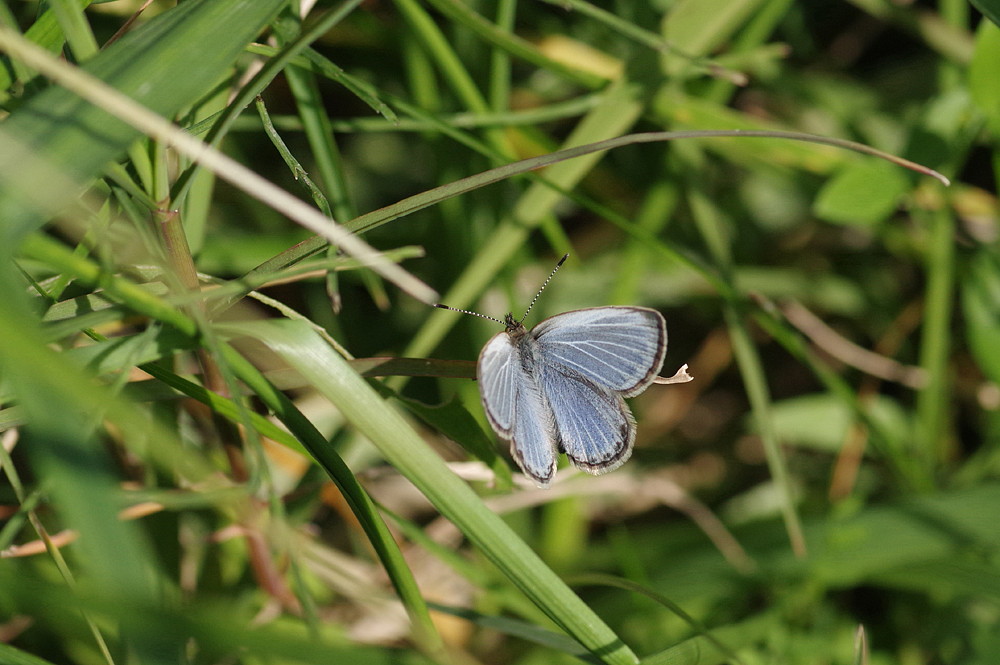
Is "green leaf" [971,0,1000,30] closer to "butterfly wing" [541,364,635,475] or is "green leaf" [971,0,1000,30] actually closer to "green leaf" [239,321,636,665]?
"butterfly wing" [541,364,635,475]

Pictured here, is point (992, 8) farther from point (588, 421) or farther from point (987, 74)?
point (588, 421)

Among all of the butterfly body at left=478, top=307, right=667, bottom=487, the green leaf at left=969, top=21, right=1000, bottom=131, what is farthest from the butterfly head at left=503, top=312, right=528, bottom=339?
the green leaf at left=969, top=21, right=1000, bottom=131

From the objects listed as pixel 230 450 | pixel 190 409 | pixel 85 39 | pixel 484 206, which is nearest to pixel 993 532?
pixel 484 206

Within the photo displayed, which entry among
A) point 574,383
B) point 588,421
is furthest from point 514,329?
point 588,421

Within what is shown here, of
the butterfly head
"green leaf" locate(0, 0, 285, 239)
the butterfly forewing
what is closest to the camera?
"green leaf" locate(0, 0, 285, 239)

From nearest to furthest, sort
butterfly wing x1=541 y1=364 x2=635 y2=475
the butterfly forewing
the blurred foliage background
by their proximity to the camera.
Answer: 1. the blurred foliage background
2. the butterfly forewing
3. butterfly wing x1=541 y1=364 x2=635 y2=475

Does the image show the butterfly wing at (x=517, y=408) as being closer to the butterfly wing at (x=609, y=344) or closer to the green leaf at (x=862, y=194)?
the butterfly wing at (x=609, y=344)

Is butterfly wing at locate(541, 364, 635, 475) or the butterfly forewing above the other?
the butterfly forewing

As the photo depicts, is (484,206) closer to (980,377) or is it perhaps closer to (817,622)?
(817,622)
